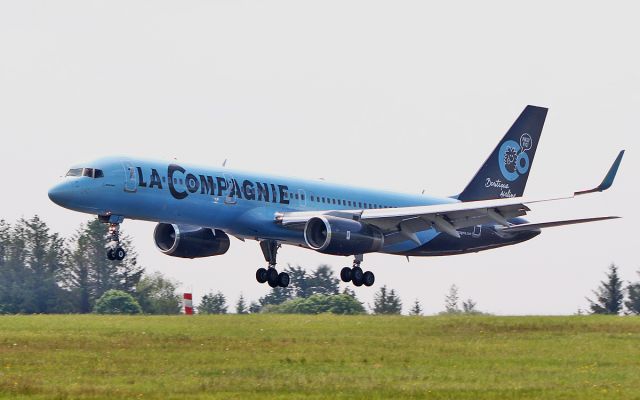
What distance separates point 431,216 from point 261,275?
7645 mm

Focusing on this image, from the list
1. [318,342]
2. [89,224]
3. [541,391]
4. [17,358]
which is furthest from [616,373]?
[89,224]

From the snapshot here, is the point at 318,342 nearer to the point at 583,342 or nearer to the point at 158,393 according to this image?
the point at 583,342

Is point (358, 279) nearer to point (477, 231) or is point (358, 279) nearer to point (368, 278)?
point (368, 278)

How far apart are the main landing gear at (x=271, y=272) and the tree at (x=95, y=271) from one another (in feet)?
91.7

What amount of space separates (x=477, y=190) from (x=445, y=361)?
2620 cm

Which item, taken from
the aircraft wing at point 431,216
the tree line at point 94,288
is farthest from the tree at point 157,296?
the aircraft wing at point 431,216

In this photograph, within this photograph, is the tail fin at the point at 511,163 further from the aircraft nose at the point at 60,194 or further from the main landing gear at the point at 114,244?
the aircraft nose at the point at 60,194

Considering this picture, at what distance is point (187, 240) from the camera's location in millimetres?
51906

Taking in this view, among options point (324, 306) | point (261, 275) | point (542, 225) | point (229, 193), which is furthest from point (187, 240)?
point (324, 306)

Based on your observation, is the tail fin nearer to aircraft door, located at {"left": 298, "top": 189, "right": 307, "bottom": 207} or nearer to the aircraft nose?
aircraft door, located at {"left": 298, "top": 189, "right": 307, "bottom": 207}

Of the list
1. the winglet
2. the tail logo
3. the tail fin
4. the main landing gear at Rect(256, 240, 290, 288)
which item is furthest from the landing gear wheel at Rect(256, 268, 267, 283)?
the winglet

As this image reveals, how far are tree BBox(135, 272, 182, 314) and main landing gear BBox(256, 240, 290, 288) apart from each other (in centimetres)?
2318

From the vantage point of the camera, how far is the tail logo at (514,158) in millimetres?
60094

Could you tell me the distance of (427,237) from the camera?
55812 mm
